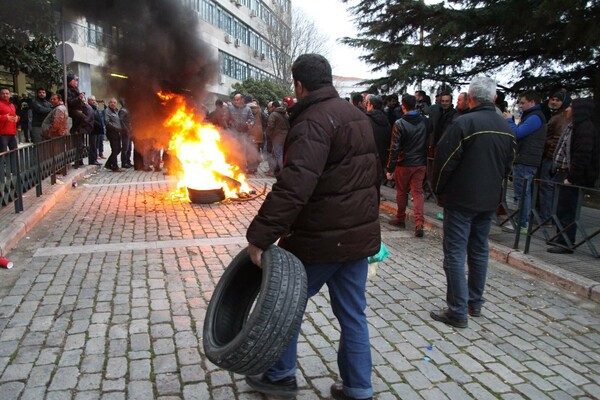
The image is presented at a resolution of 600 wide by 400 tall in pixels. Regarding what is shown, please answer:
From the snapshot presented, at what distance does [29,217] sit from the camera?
6.99 meters

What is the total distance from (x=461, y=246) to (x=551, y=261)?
2.43 m

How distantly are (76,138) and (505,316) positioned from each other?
11.7 m

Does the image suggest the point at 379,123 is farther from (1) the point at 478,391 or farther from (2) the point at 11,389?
(2) the point at 11,389

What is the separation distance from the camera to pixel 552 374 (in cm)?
337

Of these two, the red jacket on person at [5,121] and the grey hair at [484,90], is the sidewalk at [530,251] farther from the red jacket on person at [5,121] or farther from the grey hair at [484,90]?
the red jacket on person at [5,121]

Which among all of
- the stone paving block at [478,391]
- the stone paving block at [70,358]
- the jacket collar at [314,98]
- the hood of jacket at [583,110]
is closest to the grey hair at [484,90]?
the jacket collar at [314,98]

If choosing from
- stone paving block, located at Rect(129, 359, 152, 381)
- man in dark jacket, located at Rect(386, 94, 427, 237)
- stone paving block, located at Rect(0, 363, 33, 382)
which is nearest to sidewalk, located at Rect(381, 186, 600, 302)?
man in dark jacket, located at Rect(386, 94, 427, 237)

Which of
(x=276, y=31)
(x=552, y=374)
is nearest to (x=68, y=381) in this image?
(x=552, y=374)

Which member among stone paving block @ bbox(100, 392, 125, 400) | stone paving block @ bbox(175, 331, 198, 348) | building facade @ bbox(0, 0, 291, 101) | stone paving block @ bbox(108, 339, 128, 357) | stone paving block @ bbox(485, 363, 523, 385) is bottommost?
stone paving block @ bbox(100, 392, 125, 400)

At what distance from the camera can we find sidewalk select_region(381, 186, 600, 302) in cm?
503

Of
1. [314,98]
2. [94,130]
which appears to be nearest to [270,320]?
[314,98]

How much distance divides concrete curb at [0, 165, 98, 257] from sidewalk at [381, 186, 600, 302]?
229 inches

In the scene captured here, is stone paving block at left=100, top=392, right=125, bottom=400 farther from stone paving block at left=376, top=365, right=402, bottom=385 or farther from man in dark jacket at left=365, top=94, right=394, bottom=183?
man in dark jacket at left=365, top=94, right=394, bottom=183

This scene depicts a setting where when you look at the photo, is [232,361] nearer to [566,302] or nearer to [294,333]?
[294,333]
